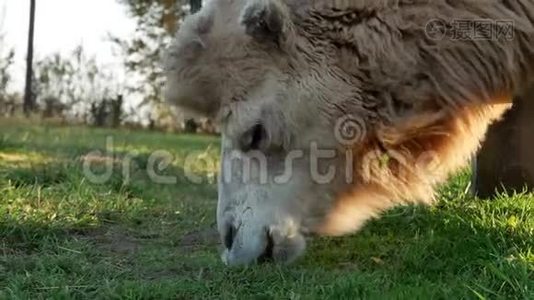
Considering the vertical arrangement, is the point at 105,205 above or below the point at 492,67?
below

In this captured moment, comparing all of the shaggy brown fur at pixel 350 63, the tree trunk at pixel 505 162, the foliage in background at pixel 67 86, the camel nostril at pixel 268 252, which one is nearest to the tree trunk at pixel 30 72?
the foliage in background at pixel 67 86

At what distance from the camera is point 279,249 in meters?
3.49

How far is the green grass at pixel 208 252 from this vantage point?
10.2ft

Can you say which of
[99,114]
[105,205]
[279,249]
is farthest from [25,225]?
[99,114]

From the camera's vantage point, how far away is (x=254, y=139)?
3.48 metres

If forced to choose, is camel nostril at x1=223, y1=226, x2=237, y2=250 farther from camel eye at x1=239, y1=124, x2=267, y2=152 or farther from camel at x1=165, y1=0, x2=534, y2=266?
camel eye at x1=239, y1=124, x2=267, y2=152

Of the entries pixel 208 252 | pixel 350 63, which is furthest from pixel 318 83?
pixel 208 252

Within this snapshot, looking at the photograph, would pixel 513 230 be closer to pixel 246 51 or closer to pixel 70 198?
pixel 246 51

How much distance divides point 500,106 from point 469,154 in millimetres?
262

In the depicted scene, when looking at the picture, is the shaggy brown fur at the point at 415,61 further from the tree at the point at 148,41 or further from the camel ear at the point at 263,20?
the tree at the point at 148,41

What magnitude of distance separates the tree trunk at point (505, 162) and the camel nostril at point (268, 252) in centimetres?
226

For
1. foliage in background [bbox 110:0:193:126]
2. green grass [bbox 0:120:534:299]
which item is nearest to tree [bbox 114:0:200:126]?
foliage in background [bbox 110:0:193:126]

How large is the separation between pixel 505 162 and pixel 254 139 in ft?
8.12

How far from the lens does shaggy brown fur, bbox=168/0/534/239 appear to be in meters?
3.41
